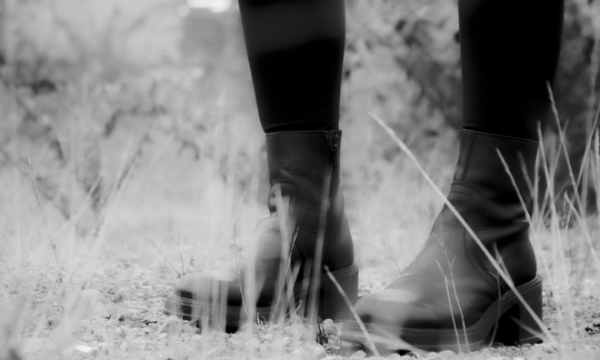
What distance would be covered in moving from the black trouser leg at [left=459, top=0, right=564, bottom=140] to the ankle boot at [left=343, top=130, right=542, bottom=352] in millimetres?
36

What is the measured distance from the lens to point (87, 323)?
1.06 meters

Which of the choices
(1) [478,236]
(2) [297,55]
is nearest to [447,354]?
(1) [478,236]

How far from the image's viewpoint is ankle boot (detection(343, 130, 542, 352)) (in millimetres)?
938

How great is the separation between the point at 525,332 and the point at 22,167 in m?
2.14

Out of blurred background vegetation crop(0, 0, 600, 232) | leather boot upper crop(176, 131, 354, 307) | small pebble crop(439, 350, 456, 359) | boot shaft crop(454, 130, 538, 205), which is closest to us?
small pebble crop(439, 350, 456, 359)

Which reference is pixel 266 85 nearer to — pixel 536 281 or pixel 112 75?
pixel 536 281

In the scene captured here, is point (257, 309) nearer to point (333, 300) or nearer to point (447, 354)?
point (333, 300)

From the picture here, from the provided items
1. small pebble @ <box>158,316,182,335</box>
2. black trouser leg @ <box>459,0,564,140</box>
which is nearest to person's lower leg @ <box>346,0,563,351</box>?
black trouser leg @ <box>459,0,564,140</box>

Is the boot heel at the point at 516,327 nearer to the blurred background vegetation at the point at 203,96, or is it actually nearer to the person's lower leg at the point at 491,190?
the person's lower leg at the point at 491,190

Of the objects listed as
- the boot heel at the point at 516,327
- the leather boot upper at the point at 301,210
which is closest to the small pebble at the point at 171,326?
the leather boot upper at the point at 301,210

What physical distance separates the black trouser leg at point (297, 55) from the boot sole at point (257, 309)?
0.31 metres

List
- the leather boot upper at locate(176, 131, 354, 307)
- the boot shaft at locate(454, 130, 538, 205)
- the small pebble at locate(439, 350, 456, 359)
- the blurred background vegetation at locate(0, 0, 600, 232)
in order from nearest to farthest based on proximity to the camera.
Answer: the small pebble at locate(439, 350, 456, 359), the boot shaft at locate(454, 130, 538, 205), the leather boot upper at locate(176, 131, 354, 307), the blurred background vegetation at locate(0, 0, 600, 232)

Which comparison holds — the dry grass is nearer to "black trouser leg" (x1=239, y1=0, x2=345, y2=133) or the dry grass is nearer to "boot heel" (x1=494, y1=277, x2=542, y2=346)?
"boot heel" (x1=494, y1=277, x2=542, y2=346)

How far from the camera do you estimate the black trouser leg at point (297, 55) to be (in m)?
1.15
